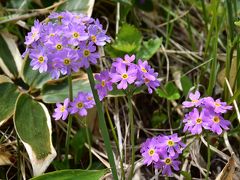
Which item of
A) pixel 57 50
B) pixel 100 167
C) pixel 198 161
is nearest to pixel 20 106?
pixel 100 167

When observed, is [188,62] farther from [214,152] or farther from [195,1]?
[214,152]

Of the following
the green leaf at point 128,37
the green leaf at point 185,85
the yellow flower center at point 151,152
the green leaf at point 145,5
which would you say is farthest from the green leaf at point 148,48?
the yellow flower center at point 151,152

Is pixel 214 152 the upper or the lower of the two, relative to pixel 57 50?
lower

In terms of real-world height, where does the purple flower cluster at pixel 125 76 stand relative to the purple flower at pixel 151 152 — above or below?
Answer: above

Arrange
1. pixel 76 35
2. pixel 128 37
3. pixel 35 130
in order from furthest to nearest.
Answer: pixel 128 37, pixel 35 130, pixel 76 35

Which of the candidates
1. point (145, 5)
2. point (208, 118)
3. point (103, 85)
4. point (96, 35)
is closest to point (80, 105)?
point (103, 85)

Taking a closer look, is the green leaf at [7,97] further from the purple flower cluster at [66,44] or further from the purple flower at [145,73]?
the purple flower at [145,73]

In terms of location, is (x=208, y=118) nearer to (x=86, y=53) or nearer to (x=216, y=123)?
(x=216, y=123)
